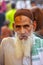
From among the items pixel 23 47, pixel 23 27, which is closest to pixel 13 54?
pixel 23 47

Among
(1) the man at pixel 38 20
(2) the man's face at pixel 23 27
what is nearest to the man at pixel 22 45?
(2) the man's face at pixel 23 27

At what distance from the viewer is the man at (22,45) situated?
2.26m

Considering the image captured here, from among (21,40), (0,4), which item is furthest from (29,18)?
(0,4)

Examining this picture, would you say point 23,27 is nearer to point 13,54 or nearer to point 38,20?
point 13,54

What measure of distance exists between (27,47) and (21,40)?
0.31ft

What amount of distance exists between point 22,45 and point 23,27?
0.59 ft

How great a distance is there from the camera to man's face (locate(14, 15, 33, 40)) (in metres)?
2.24

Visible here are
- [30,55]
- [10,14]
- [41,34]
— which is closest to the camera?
[30,55]

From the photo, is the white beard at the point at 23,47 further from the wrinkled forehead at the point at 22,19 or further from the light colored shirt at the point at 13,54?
the wrinkled forehead at the point at 22,19

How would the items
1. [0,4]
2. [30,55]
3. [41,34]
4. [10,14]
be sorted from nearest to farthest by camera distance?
[30,55] < [41,34] < [10,14] < [0,4]

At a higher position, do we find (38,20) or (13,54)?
(38,20)

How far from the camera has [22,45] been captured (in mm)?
2350

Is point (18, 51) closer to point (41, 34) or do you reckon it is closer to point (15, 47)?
point (15, 47)

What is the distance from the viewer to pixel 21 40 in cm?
230
